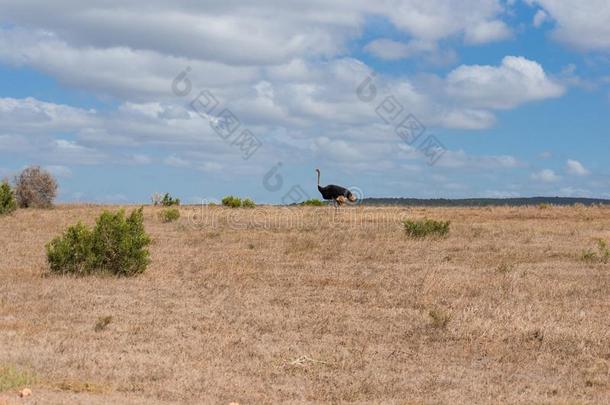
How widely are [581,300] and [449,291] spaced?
2.44m

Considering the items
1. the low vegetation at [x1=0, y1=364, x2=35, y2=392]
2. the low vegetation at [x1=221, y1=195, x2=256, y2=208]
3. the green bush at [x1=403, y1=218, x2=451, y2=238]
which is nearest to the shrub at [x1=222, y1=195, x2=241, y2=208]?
the low vegetation at [x1=221, y1=195, x2=256, y2=208]

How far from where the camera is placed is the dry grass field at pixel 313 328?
335 inches

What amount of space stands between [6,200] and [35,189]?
11037mm

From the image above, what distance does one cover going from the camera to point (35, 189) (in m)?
47.2

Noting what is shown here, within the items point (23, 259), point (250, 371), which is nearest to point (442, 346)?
point (250, 371)

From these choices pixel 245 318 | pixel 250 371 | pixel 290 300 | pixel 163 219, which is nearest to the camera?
pixel 250 371

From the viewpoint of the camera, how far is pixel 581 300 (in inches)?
558

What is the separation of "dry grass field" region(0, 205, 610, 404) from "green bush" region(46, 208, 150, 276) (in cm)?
44

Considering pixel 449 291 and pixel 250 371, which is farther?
pixel 449 291

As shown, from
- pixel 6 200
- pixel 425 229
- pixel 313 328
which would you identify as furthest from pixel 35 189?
pixel 313 328

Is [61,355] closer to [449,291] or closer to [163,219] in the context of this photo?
[449,291]

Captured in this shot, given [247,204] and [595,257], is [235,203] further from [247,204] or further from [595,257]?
[595,257]

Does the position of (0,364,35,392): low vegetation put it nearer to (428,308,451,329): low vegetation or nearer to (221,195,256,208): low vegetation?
(428,308,451,329): low vegetation

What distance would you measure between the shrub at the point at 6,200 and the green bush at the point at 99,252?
20.6m
